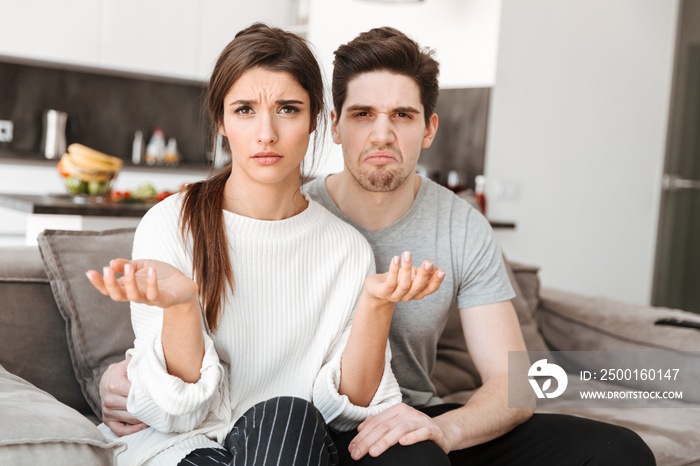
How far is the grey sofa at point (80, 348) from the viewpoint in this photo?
105 cm

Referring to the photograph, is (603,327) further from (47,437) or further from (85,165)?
(85,165)

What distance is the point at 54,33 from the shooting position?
13.8ft

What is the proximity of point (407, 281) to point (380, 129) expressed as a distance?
1.68ft

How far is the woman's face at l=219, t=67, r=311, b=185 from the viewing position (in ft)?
4.34

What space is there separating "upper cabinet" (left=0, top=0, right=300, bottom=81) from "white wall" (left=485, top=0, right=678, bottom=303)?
5.99 ft

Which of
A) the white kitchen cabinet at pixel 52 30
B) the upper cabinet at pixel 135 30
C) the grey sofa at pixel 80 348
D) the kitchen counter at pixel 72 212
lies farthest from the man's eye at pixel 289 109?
the white kitchen cabinet at pixel 52 30

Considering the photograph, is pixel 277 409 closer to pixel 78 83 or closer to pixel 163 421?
pixel 163 421

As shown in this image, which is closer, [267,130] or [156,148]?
[267,130]

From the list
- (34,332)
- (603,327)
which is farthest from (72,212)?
(603,327)

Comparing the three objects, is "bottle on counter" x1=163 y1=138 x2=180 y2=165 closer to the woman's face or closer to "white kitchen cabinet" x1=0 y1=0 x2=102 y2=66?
"white kitchen cabinet" x1=0 y1=0 x2=102 y2=66

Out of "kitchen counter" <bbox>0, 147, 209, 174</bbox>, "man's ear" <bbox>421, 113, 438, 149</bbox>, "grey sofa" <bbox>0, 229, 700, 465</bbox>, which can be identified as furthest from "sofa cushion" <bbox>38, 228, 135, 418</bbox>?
"kitchen counter" <bbox>0, 147, 209, 174</bbox>

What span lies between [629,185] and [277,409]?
3.64 meters

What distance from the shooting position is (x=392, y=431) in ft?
4.06

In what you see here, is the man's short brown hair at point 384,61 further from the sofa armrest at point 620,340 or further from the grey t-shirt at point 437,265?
the sofa armrest at point 620,340
